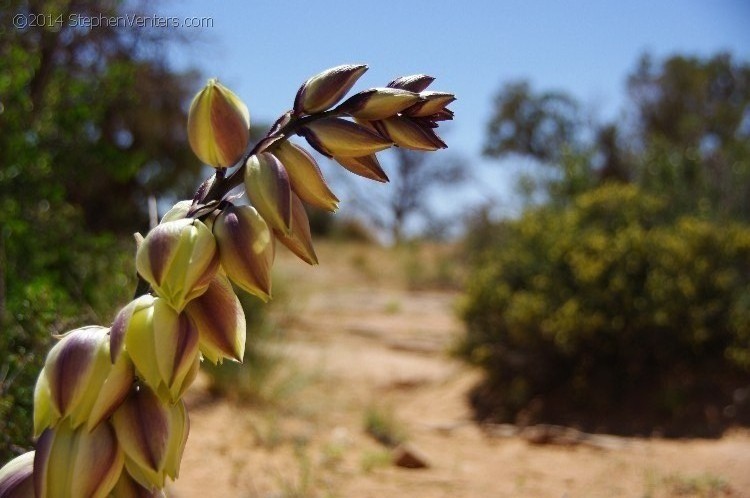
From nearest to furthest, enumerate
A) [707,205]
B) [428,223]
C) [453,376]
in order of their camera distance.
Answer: [707,205] → [453,376] → [428,223]

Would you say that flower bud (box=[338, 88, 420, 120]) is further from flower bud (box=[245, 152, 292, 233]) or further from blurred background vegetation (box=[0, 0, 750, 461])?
blurred background vegetation (box=[0, 0, 750, 461])

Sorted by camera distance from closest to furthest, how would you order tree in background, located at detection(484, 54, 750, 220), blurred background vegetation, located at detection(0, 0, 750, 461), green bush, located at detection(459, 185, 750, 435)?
blurred background vegetation, located at detection(0, 0, 750, 461), green bush, located at detection(459, 185, 750, 435), tree in background, located at detection(484, 54, 750, 220)

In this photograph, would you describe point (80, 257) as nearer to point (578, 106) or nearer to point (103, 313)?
point (103, 313)

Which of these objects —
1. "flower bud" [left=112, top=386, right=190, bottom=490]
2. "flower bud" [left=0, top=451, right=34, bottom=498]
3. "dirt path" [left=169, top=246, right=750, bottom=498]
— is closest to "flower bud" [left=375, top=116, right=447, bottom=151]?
"flower bud" [left=112, top=386, right=190, bottom=490]

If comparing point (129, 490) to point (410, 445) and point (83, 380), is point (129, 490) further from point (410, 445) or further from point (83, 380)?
point (410, 445)

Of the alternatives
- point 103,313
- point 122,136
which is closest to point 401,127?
point 103,313

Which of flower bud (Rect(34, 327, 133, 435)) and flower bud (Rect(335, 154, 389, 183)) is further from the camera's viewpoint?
flower bud (Rect(335, 154, 389, 183))

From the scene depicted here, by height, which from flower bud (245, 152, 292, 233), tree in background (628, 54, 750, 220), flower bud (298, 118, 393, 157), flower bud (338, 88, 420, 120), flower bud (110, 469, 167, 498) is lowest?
flower bud (110, 469, 167, 498)

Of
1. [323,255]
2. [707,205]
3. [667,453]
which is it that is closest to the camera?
[667,453]
